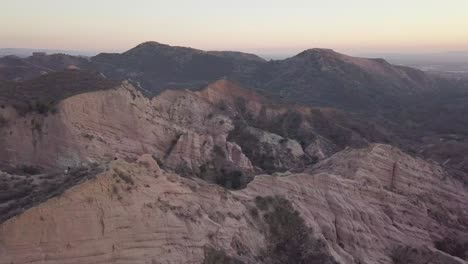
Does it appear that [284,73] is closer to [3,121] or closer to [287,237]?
[3,121]

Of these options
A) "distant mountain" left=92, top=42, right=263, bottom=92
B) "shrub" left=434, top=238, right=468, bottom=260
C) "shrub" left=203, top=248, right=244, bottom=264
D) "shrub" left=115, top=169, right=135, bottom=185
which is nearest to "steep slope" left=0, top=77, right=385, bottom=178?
"shrub" left=115, top=169, right=135, bottom=185

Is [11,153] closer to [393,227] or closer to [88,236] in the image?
[88,236]

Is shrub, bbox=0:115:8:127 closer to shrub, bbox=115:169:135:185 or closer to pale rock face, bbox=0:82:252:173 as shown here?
pale rock face, bbox=0:82:252:173

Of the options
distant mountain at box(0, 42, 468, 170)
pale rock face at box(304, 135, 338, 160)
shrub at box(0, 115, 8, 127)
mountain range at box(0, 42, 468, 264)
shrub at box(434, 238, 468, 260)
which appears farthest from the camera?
distant mountain at box(0, 42, 468, 170)

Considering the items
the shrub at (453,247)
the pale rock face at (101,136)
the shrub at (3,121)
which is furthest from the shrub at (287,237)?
the shrub at (3,121)

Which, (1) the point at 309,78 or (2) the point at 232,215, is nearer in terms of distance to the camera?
(2) the point at 232,215

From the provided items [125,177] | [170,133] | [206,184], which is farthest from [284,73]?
[125,177]

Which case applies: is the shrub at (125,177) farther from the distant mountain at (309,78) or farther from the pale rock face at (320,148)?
the distant mountain at (309,78)

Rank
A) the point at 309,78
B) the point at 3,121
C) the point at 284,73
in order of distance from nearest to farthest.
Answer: the point at 3,121 → the point at 309,78 → the point at 284,73
